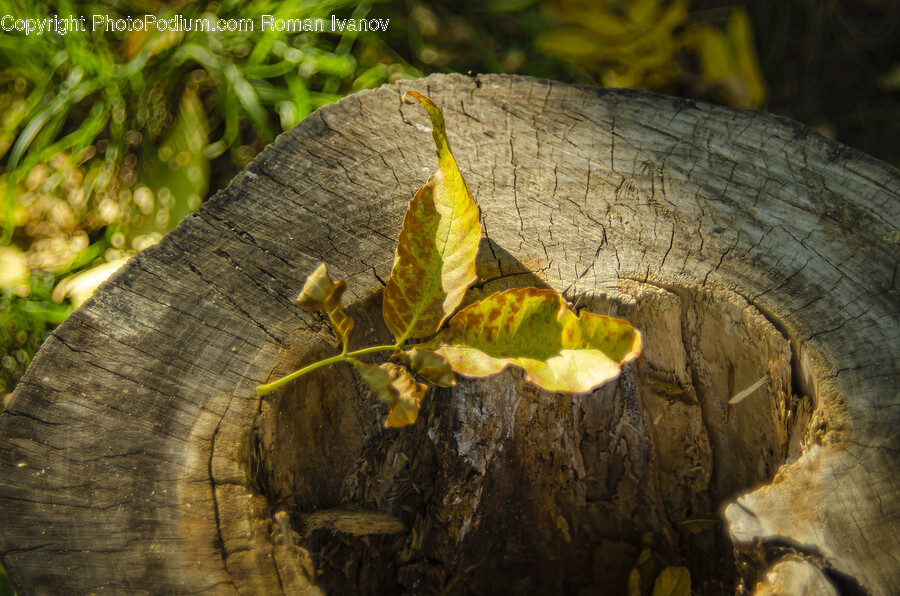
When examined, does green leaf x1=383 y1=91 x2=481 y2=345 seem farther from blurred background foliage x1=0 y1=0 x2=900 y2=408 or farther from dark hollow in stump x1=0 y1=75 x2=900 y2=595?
blurred background foliage x1=0 y1=0 x2=900 y2=408

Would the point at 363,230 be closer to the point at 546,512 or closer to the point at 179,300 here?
the point at 179,300

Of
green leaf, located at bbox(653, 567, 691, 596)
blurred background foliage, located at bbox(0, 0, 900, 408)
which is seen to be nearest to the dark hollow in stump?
green leaf, located at bbox(653, 567, 691, 596)

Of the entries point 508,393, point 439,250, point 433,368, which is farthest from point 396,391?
point 508,393

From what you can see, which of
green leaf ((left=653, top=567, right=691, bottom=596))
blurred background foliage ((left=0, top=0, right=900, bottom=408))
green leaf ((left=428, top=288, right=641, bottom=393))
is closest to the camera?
green leaf ((left=428, top=288, right=641, bottom=393))

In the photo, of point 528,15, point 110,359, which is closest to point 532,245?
point 110,359

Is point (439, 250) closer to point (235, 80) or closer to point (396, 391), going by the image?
point (396, 391)

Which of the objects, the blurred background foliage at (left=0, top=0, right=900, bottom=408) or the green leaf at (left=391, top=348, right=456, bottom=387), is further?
the blurred background foliage at (left=0, top=0, right=900, bottom=408)
